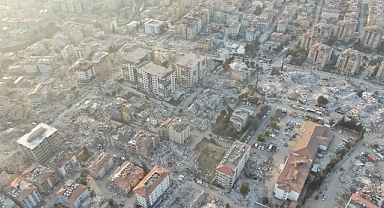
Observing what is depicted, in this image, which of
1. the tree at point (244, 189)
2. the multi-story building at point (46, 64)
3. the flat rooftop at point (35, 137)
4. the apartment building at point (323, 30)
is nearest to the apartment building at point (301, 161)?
the tree at point (244, 189)

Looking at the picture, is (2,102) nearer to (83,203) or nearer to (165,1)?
(83,203)

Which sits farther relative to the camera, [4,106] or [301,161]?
[4,106]

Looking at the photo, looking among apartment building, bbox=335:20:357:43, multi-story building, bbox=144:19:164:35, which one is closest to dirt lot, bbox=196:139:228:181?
multi-story building, bbox=144:19:164:35

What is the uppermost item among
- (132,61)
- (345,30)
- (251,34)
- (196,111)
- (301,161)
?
(345,30)

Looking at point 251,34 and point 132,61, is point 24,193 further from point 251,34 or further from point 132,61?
point 251,34

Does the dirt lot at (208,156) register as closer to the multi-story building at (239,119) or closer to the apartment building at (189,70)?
the multi-story building at (239,119)

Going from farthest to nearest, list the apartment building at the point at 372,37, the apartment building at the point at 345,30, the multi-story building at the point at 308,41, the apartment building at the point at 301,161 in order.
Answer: the apartment building at the point at 345,30 → the apartment building at the point at 372,37 → the multi-story building at the point at 308,41 → the apartment building at the point at 301,161

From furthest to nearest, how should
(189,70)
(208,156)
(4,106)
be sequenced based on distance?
(189,70) → (4,106) → (208,156)

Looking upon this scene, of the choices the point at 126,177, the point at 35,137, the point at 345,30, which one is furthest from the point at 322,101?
the point at 35,137
